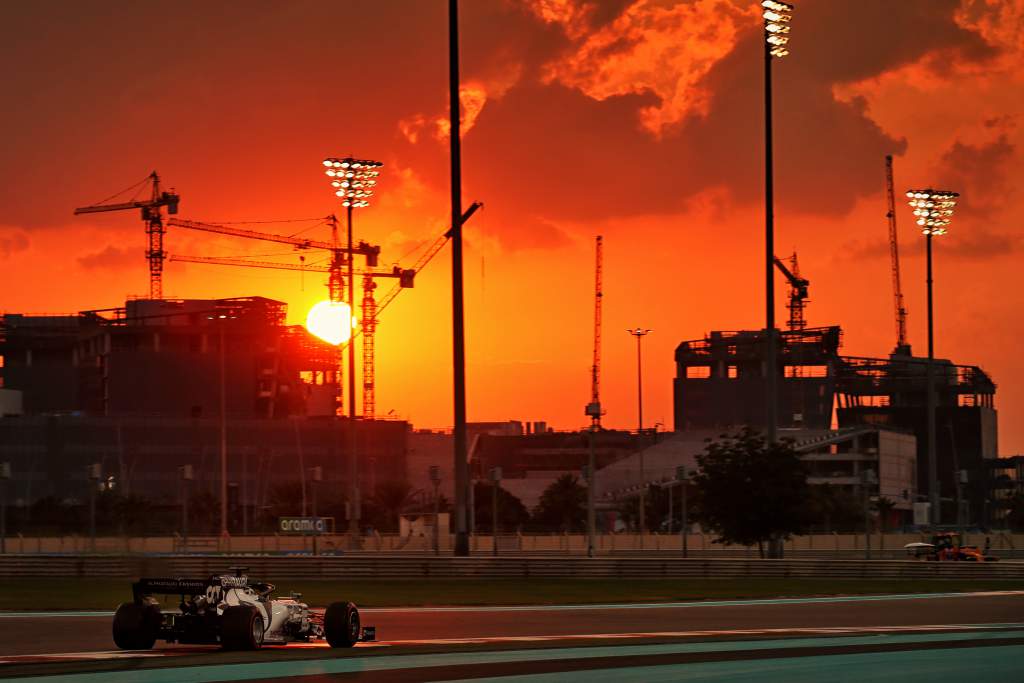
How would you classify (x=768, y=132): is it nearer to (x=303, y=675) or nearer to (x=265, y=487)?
(x=303, y=675)

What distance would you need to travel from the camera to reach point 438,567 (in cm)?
5319

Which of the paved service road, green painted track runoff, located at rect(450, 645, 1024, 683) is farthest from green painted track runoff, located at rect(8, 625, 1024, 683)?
the paved service road

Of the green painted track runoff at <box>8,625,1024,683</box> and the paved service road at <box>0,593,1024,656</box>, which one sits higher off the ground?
the green painted track runoff at <box>8,625,1024,683</box>

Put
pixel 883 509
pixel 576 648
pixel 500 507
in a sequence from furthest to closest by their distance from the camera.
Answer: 1. pixel 500 507
2. pixel 883 509
3. pixel 576 648

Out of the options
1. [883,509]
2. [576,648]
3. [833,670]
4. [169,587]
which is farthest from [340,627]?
[883,509]

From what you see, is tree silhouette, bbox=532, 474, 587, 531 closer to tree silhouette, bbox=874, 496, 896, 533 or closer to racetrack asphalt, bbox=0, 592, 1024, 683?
tree silhouette, bbox=874, 496, 896, 533

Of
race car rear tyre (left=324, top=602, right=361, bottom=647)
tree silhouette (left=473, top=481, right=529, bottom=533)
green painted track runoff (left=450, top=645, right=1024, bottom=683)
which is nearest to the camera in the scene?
green painted track runoff (left=450, top=645, right=1024, bottom=683)

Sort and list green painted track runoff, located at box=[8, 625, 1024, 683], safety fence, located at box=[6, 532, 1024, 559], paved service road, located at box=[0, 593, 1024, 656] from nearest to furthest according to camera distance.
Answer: green painted track runoff, located at box=[8, 625, 1024, 683], paved service road, located at box=[0, 593, 1024, 656], safety fence, located at box=[6, 532, 1024, 559]

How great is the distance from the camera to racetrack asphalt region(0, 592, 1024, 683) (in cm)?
2223

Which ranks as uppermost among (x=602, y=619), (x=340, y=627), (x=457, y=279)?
(x=457, y=279)

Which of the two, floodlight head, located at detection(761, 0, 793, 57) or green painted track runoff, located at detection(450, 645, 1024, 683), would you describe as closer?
green painted track runoff, located at detection(450, 645, 1024, 683)

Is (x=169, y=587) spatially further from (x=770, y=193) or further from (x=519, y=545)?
(x=519, y=545)

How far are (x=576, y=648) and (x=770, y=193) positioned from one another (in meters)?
41.2

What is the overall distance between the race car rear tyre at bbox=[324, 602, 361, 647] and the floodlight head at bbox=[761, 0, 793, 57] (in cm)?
4760
